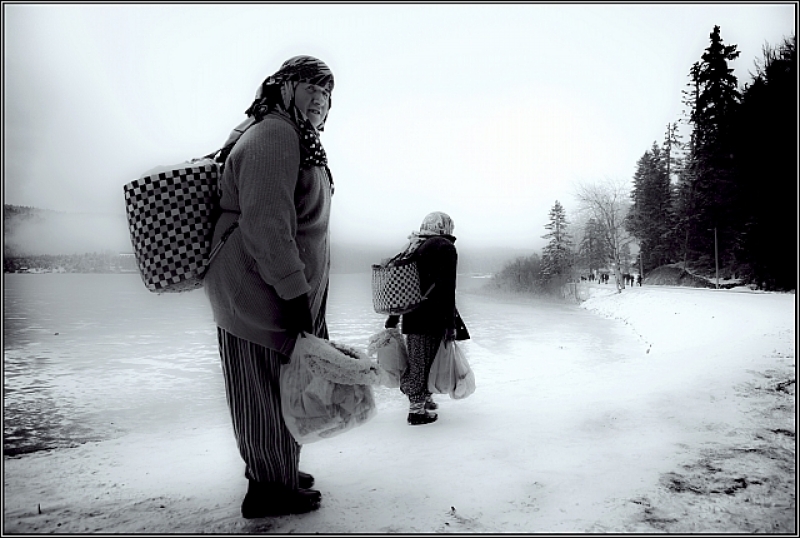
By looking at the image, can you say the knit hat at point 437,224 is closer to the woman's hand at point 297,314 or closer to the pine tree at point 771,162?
the pine tree at point 771,162

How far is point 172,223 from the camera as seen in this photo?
Result: 2092mm

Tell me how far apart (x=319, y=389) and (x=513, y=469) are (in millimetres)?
1530

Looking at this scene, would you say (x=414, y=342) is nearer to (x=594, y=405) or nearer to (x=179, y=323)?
(x=594, y=405)

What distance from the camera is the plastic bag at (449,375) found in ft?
14.6

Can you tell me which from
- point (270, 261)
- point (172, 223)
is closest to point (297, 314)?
point (270, 261)

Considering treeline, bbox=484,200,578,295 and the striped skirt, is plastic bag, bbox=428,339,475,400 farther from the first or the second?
treeline, bbox=484,200,578,295

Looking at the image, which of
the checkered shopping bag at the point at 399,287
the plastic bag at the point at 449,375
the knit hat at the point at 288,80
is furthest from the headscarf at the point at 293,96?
the plastic bag at the point at 449,375

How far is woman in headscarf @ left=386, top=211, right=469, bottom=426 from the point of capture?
14.4 feet

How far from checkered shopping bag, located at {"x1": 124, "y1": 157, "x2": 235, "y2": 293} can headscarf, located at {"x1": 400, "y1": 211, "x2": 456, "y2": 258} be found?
251 centimetres

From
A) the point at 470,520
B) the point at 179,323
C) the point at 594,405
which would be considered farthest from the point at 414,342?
the point at 179,323

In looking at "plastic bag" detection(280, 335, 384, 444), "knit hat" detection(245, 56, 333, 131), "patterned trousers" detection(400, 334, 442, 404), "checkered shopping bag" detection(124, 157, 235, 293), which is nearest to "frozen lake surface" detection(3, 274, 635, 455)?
"checkered shopping bag" detection(124, 157, 235, 293)

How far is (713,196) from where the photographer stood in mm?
4832

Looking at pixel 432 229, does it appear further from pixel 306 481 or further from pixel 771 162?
pixel 771 162

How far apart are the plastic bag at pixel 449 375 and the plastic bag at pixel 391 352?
0.29m
